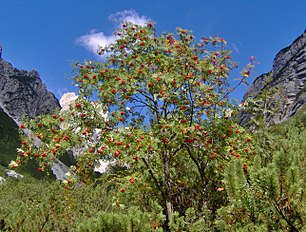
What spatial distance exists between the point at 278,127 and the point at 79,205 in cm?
1086

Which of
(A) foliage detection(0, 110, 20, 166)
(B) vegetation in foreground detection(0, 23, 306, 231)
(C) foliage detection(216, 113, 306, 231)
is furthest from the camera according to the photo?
(A) foliage detection(0, 110, 20, 166)

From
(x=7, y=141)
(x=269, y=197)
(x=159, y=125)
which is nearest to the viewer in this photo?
(x=269, y=197)

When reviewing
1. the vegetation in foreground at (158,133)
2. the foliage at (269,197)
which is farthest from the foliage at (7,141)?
the foliage at (269,197)

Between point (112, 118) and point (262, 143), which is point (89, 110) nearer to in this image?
point (112, 118)

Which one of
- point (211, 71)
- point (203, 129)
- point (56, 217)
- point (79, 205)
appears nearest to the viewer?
point (203, 129)

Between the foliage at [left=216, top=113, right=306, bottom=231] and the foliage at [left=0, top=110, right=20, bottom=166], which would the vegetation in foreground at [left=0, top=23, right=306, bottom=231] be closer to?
the foliage at [left=216, top=113, right=306, bottom=231]

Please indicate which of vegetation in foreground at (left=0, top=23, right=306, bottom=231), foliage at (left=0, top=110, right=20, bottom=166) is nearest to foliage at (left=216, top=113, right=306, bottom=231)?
vegetation in foreground at (left=0, top=23, right=306, bottom=231)

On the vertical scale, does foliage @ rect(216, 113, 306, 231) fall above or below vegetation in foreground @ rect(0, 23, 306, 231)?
below

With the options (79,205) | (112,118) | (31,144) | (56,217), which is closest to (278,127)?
(112,118)

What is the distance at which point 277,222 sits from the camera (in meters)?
3.66

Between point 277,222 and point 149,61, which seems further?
point 149,61

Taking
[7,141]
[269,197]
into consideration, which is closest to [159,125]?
[269,197]

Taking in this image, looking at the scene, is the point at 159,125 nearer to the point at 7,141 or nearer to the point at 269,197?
the point at 269,197

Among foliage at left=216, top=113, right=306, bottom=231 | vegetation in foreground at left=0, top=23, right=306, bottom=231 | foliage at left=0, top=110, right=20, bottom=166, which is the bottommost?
foliage at left=216, top=113, right=306, bottom=231
